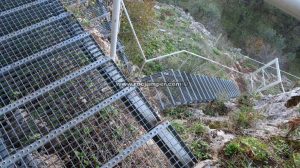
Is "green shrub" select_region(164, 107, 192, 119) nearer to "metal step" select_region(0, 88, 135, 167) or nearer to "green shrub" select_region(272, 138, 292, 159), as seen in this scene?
"green shrub" select_region(272, 138, 292, 159)

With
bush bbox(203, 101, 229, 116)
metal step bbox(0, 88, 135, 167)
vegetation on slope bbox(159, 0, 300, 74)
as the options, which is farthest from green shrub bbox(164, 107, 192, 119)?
vegetation on slope bbox(159, 0, 300, 74)

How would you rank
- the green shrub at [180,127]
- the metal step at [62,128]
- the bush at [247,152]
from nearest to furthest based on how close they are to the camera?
the metal step at [62,128]
the bush at [247,152]
the green shrub at [180,127]

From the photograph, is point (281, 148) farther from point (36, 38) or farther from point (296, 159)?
point (36, 38)

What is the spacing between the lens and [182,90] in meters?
6.85

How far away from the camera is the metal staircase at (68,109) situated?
322cm

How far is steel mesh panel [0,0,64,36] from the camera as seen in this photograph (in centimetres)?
418

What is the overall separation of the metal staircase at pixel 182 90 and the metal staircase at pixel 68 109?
239 cm

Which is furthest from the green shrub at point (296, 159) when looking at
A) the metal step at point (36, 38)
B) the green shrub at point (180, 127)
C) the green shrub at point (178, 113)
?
the metal step at point (36, 38)

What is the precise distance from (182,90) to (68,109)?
143 inches

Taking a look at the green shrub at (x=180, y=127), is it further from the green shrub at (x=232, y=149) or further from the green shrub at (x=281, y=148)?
the green shrub at (x=281, y=148)

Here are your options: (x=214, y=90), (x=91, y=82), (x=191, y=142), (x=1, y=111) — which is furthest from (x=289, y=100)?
(x=1, y=111)

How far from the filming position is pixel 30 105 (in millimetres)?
3455

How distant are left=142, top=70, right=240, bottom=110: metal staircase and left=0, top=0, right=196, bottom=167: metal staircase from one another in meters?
2.39

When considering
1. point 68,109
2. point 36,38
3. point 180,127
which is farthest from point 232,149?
point 36,38
